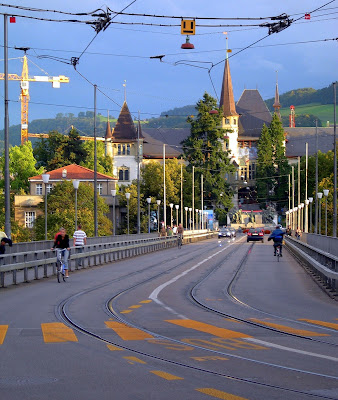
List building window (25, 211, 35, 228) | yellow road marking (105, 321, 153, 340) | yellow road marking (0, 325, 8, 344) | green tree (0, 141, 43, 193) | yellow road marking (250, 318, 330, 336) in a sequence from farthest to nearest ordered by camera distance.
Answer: green tree (0, 141, 43, 193) → building window (25, 211, 35, 228) → yellow road marking (250, 318, 330, 336) → yellow road marking (105, 321, 153, 340) → yellow road marking (0, 325, 8, 344)

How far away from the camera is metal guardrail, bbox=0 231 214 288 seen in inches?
1037

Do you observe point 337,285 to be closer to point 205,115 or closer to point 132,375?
point 132,375

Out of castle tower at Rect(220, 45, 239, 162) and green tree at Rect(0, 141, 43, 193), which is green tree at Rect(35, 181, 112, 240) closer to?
green tree at Rect(0, 141, 43, 193)

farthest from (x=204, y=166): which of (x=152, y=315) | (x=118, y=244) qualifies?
(x=152, y=315)

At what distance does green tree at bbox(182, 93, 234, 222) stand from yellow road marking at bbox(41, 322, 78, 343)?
119 metres

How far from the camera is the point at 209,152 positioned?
135750 mm

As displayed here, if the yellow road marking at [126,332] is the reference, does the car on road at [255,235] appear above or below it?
above

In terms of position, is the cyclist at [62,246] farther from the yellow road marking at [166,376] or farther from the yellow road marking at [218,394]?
the yellow road marking at [218,394]

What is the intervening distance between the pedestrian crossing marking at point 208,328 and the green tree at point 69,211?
272ft

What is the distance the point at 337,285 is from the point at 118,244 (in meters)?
23.8

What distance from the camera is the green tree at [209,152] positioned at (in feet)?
443

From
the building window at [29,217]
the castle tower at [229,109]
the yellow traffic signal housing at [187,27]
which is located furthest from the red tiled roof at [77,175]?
the yellow traffic signal housing at [187,27]

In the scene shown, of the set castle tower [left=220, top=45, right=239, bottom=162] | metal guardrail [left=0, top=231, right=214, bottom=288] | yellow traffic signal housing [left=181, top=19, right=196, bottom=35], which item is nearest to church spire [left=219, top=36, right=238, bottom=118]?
castle tower [left=220, top=45, right=239, bottom=162]

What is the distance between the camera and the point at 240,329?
14594 mm
